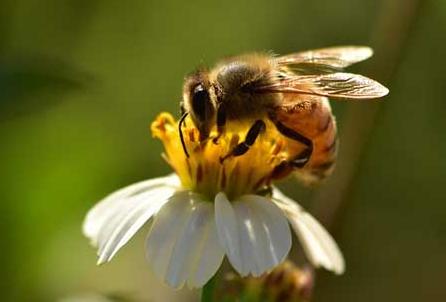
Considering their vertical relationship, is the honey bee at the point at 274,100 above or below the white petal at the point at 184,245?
above

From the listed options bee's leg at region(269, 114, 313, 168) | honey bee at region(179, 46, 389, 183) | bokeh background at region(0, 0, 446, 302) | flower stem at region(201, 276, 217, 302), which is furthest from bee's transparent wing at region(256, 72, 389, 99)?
bokeh background at region(0, 0, 446, 302)

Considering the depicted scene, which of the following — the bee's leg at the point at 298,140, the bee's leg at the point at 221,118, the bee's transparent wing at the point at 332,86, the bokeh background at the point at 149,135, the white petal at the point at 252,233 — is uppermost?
the bee's transparent wing at the point at 332,86

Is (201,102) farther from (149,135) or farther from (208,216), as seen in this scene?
(149,135)

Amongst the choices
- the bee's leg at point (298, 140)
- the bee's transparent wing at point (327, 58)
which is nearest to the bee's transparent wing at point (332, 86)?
the bee's leg at point (298, 140)

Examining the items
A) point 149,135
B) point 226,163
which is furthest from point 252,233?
point 149,135

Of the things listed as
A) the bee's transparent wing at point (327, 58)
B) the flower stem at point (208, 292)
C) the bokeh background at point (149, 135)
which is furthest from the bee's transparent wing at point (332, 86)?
the bokeh background at point (149, 135)

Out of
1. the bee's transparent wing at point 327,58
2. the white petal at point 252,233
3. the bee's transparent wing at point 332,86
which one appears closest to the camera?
the white petal at point 252,233

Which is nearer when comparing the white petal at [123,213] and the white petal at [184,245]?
the white petal at [184,245]

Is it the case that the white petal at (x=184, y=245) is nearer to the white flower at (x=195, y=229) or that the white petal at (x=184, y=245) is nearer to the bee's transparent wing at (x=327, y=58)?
the white flower at (x=195, y=229)

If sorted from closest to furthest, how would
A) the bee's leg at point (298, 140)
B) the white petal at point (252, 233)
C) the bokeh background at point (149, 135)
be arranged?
the white petal at point (252, 233), the bee's leg at point (298, 140), the bokeh background at point (149, 135)
